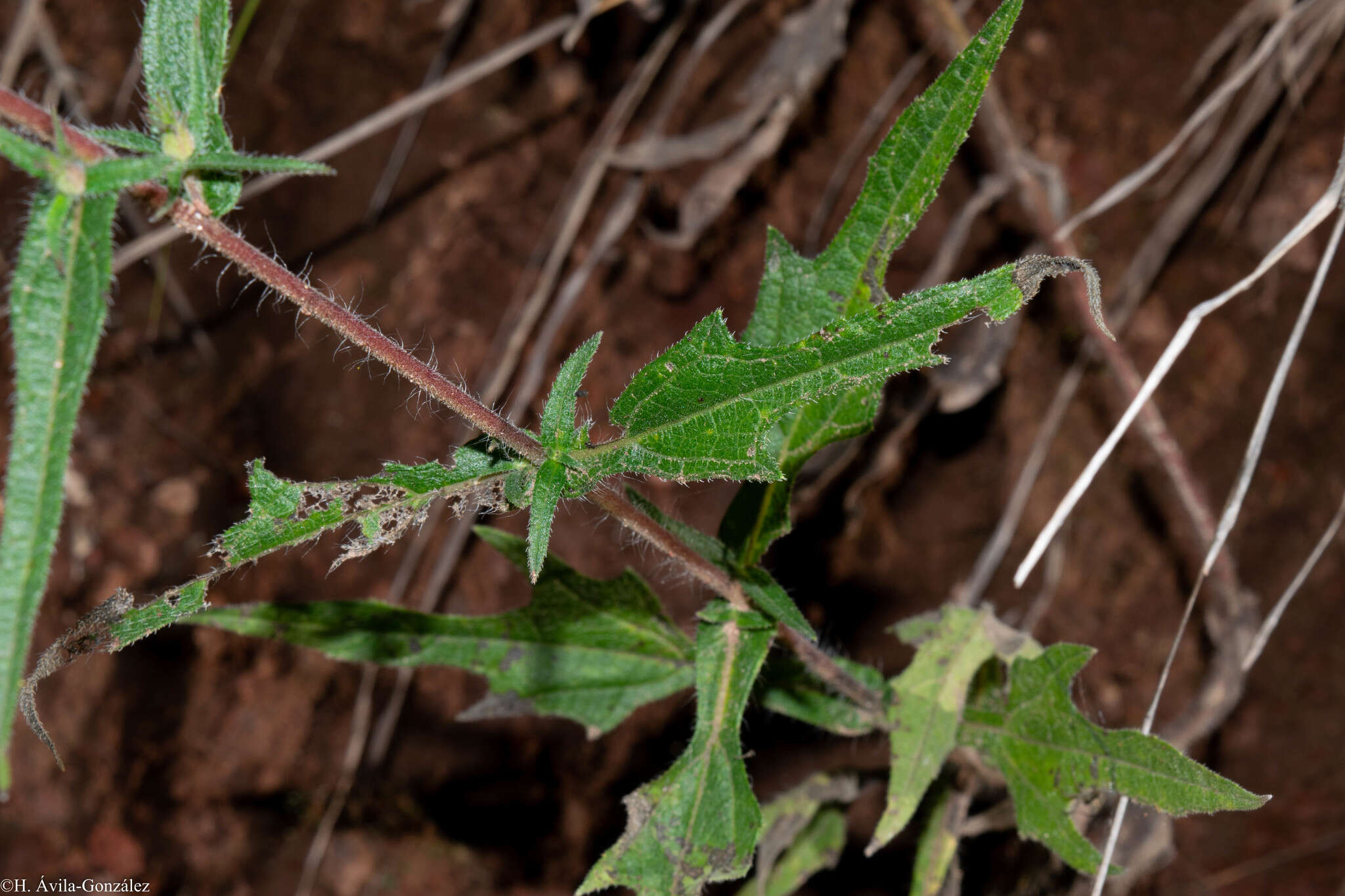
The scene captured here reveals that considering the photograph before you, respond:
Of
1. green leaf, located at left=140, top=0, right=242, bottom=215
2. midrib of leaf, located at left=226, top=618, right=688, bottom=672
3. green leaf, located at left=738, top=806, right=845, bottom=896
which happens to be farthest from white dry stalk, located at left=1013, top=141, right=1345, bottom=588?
green leaf, located at left=140, top=0, right=242, bottom=215

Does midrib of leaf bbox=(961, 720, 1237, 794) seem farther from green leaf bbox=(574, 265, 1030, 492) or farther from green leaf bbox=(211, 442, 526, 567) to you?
green leaf bbox=(211, 442, 526, 567)

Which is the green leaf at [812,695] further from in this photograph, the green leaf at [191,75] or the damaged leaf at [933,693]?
the green leaf at [191,75]

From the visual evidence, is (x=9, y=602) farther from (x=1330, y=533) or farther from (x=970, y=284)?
(x=1330, y=533)

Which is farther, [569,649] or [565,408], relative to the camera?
[569,649]

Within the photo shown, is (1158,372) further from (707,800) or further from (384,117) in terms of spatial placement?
(384,117)

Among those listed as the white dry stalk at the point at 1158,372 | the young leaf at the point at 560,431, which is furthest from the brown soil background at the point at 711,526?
the young leaf at the point at 560,431

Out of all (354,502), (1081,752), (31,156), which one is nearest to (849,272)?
(354,502)

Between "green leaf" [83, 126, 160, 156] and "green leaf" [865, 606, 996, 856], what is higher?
"green leaf" [83, 126, 160, 156]

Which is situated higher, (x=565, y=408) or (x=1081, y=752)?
(x=565, y=408)
